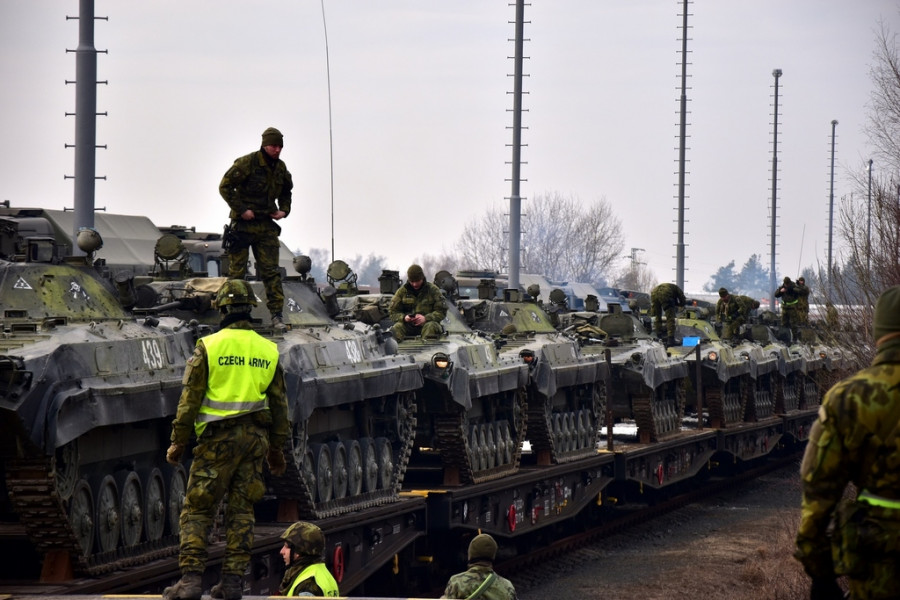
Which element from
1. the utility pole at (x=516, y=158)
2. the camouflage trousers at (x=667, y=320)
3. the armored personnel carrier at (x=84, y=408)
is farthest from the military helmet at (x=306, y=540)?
the camouflage trousers at (x=667, y=320)

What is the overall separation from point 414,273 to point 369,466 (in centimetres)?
393

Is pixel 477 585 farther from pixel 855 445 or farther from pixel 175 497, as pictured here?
pixel 855 445

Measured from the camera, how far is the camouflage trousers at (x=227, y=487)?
364 inches

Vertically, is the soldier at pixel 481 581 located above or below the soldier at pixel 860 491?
below

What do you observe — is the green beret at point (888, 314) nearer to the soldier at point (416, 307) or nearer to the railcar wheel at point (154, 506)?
the railcar wheel at point (154, 506)

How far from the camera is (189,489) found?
932 centimetres

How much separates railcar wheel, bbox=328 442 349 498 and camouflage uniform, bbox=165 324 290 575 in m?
5.31

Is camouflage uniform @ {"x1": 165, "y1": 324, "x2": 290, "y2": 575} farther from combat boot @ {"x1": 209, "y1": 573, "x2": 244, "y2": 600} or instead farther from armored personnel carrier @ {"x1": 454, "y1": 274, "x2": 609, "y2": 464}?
armored personnel carrier @ {"x1": 454, "y1": 274, "x2": 609, "y2": 464}

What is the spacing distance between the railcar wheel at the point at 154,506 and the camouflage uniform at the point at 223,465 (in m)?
2.47

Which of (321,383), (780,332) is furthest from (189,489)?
(780,332)

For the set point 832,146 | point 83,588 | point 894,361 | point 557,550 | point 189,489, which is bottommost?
point 557,550

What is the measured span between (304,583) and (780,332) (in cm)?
2971

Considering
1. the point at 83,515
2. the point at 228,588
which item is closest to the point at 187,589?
the point at 228,588

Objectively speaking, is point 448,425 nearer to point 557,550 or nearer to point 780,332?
point 557,550
